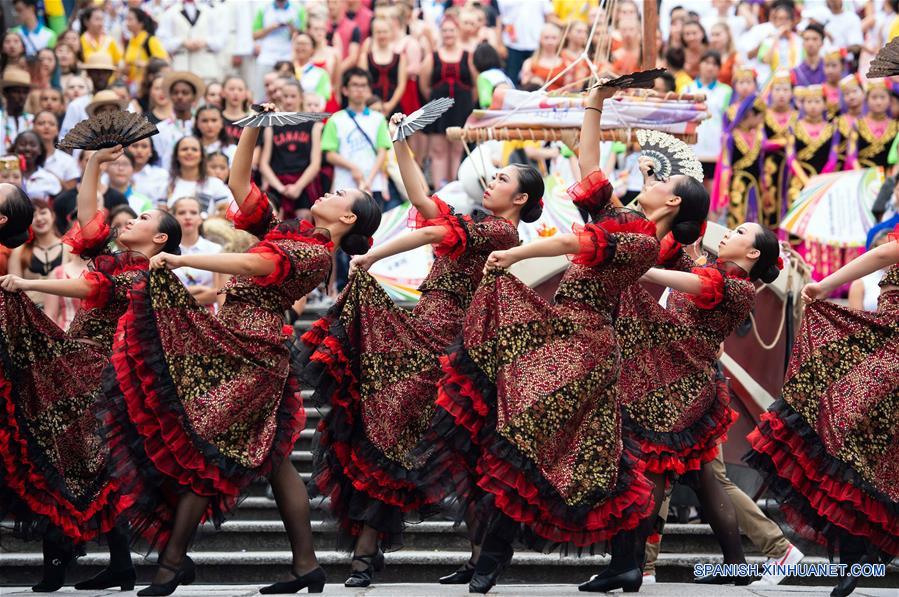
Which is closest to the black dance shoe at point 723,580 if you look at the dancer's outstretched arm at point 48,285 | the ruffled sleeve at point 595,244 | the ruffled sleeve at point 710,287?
the ruffled sleeve at point 710,287

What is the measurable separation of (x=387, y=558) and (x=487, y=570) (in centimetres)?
173

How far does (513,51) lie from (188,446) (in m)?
9.14

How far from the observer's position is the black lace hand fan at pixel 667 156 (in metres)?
7.17

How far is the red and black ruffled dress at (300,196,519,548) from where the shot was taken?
22.7 feet

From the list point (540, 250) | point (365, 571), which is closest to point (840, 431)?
point (540, 250)

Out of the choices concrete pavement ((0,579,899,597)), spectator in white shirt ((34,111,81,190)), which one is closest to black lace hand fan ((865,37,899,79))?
concrete pavement ((0,579,899,597))

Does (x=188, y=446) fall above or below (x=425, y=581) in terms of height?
above

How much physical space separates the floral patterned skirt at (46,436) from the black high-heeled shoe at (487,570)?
172cm

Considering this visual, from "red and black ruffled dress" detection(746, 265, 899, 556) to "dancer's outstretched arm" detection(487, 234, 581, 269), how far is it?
4.56 ft

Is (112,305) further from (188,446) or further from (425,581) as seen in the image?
(425,581)

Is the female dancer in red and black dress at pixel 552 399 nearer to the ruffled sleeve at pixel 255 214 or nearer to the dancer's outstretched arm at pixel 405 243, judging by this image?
the dancer's outstretched arm at pixel 405 243

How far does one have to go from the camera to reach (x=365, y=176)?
12.1 metres

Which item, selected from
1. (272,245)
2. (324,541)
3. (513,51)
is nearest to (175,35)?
(513,51)

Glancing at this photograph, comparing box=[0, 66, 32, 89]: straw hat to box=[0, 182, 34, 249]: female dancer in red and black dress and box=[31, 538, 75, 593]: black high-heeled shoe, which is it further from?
box=[31, 538, 75, 593]: black high-heeled shoe
